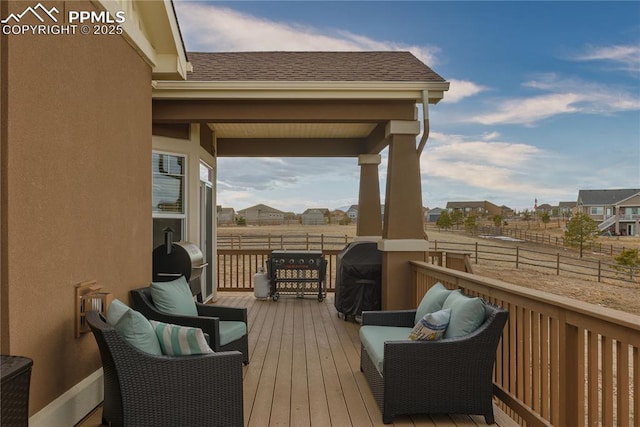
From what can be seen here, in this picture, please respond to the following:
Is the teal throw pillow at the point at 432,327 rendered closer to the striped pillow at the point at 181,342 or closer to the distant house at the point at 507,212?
the striped pillow at the point at 181,342

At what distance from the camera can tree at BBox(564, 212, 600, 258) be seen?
25.1 m

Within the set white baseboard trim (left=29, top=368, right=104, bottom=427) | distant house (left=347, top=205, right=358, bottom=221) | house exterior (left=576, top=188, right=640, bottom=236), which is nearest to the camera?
white baseboard trim (left=29, top=368, right=104, bottom=427)

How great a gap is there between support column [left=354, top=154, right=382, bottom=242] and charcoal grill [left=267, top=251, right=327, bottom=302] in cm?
83

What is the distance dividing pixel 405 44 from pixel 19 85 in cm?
1688

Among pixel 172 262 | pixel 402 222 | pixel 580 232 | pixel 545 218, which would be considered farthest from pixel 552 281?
pixel 172 262

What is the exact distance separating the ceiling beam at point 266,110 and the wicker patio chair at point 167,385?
9.88ft

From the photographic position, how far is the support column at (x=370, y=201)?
7492 millimetres

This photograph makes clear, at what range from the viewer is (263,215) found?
55.1 ft

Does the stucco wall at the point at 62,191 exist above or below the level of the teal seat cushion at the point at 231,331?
above

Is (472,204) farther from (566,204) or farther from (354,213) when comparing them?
(354,213)

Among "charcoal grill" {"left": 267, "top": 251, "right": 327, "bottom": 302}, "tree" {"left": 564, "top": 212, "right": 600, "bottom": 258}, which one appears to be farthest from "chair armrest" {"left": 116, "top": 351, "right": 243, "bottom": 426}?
"tree" {"left": 564, "top": 212, "right": 600, "bottom": 258}

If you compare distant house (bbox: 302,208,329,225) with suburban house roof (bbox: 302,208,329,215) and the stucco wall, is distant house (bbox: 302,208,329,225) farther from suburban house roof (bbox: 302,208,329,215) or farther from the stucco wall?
the stucco wall

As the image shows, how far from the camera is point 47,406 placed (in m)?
2.45

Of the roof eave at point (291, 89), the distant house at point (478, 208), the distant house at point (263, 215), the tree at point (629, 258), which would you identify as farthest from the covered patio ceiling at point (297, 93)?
the distant house at point (478, 208)
